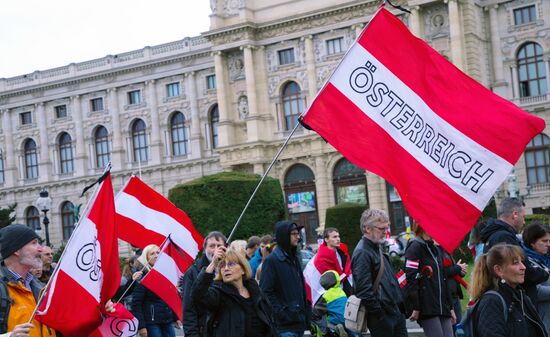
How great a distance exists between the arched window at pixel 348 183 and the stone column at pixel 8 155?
23.9 meters

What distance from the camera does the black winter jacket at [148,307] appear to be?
31.4 feet

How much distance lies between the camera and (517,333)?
17.3ft

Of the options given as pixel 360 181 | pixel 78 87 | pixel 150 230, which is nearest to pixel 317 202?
pixel 360 181

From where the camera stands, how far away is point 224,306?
252 inches

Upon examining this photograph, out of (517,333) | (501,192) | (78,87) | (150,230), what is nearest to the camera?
(517,333)

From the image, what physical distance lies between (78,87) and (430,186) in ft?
162

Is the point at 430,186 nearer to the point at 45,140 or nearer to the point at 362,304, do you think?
the point at 362,304

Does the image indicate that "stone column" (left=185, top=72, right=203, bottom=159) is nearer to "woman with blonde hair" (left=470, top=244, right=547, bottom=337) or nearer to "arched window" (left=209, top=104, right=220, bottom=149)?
"arched window" (left=209, top=104, right=220, bottom=149)

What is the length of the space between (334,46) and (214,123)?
953cm

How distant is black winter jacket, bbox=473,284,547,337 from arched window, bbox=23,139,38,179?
54.2m

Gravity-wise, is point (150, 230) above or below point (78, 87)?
below

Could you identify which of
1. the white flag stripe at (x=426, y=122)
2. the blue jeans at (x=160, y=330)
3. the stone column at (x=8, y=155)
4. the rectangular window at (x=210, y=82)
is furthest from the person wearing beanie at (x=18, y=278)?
the stone column at (x=8, y=155)

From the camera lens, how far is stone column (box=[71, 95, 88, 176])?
5453 centimetres

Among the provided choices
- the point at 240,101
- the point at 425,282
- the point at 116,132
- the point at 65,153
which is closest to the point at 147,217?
the point at 425,282
